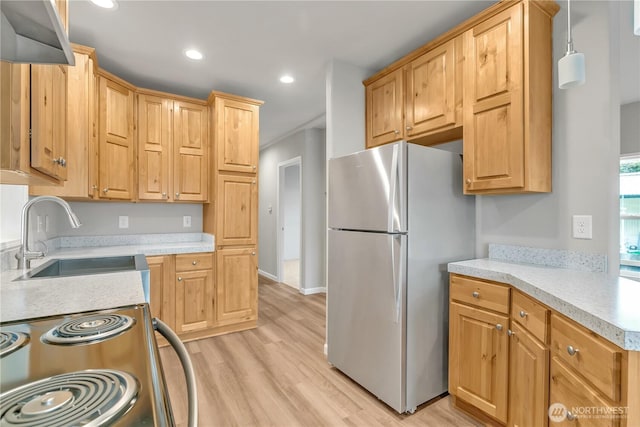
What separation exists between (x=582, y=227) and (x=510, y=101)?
32.1 inches

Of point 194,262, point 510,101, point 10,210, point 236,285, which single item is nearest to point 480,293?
point 510,101

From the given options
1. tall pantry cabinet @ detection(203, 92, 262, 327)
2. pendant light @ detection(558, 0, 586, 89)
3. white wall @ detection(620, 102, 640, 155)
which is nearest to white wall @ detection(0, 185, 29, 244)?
tall pantry cabinet @ detection(203, 92, 262, 327)

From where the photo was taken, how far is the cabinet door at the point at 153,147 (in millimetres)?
2965

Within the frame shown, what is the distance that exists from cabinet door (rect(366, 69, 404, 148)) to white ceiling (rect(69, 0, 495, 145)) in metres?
0.24

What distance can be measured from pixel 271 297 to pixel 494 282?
10.8 feet

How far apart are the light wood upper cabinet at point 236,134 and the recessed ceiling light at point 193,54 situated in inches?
19.5

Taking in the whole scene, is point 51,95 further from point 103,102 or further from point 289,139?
point 289,139

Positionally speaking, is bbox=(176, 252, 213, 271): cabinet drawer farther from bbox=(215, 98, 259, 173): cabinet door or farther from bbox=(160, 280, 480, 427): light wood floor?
bbox=(215, 98, 259, 173): cabinet door

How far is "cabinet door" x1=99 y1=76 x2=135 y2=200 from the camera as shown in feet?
8.64

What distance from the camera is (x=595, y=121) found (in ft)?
5.54

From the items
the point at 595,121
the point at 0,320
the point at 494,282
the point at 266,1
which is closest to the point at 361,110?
the point at 266,1

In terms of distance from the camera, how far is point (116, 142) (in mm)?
2748

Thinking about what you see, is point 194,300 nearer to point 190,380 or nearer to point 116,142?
point 116,142

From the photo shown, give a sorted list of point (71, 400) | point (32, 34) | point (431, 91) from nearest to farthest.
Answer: point (71, 400), point (32, 34), point (431, 91)
